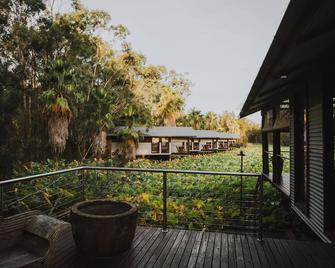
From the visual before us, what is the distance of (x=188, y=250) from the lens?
3.48 metres

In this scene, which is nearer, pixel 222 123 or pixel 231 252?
pixel 231 252

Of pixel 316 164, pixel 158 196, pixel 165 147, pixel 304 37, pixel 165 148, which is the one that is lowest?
pixel 158 196

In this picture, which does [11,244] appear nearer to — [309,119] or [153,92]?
[309,119]

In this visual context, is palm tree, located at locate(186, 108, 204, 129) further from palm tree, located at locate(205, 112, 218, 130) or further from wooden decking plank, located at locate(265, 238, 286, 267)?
wooden decking plank, located at locate(265, 238, 286, 267)

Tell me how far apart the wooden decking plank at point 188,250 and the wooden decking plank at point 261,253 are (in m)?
0.85

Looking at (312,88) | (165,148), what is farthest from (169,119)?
(312,88)

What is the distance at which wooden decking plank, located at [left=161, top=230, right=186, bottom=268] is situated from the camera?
3.14 m

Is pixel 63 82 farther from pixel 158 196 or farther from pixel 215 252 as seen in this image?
pixel 215 252

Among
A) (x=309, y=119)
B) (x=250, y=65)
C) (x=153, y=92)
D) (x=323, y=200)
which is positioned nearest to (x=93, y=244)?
(x=323, y=200)

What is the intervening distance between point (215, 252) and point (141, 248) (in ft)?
3.17

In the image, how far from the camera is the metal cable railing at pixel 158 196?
712 centimetres

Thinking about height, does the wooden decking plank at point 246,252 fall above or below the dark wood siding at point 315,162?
below

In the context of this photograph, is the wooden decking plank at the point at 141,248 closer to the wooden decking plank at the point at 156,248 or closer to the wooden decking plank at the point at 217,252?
the wooden decking plank at the point at 156,248

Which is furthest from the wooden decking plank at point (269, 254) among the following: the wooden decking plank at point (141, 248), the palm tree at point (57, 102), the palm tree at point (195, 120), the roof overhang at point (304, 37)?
the palm tree at point (195, 120)
